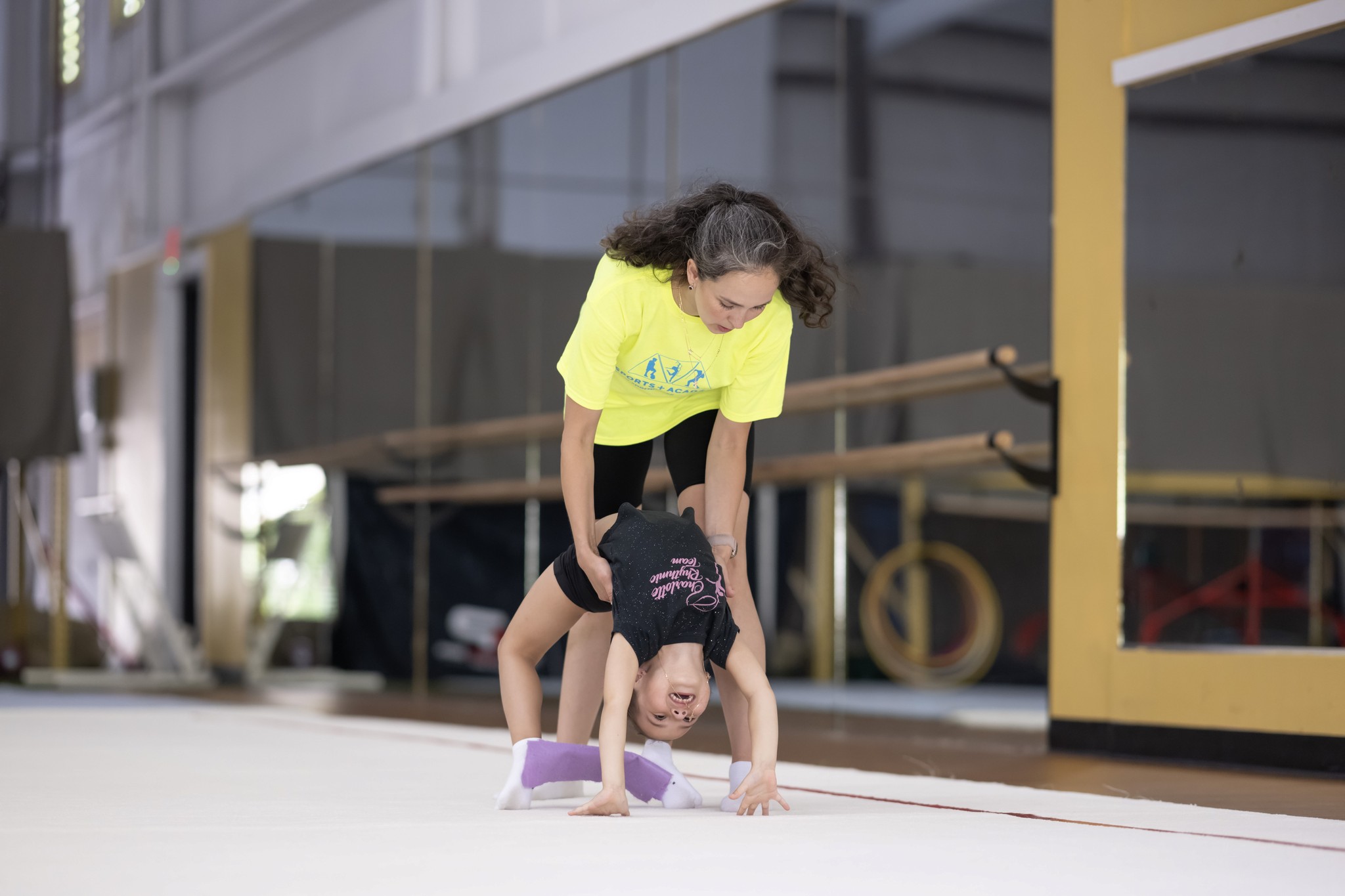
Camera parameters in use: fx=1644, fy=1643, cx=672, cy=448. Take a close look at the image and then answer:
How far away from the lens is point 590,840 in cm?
182

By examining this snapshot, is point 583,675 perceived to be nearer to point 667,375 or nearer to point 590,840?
point 667,375

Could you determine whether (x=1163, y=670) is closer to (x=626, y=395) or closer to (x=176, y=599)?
(x=626, y=395)

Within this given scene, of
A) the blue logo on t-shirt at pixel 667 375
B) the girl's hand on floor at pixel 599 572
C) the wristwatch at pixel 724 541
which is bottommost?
the girl's hand on floor at pixel 599 572

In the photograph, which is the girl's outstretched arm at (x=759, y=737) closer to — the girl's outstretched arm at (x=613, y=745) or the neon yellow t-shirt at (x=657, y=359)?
the girl's outstretched arm at (x=613, y=745)

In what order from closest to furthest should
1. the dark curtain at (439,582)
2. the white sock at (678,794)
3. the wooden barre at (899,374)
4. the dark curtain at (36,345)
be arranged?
1. the white sock at (678,794)
2. the wooden barre at (899,374)
3. the dark curtain at (439,582)
4. the dark curtain at (36,345)

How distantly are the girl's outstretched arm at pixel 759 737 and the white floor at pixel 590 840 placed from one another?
0.14 ft

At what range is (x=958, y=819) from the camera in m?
2.07

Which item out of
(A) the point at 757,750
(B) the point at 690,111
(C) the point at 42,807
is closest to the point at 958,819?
(A) the point at 757,750

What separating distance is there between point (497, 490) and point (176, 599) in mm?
3211

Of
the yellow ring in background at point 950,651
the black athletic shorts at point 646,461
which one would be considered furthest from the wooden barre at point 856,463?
the black athletic shorts at point 646,461

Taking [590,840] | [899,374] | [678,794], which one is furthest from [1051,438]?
[590,840]

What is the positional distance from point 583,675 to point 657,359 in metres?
0.53

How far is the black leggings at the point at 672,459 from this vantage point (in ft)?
8.37

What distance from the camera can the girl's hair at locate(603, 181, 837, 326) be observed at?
217 cm
